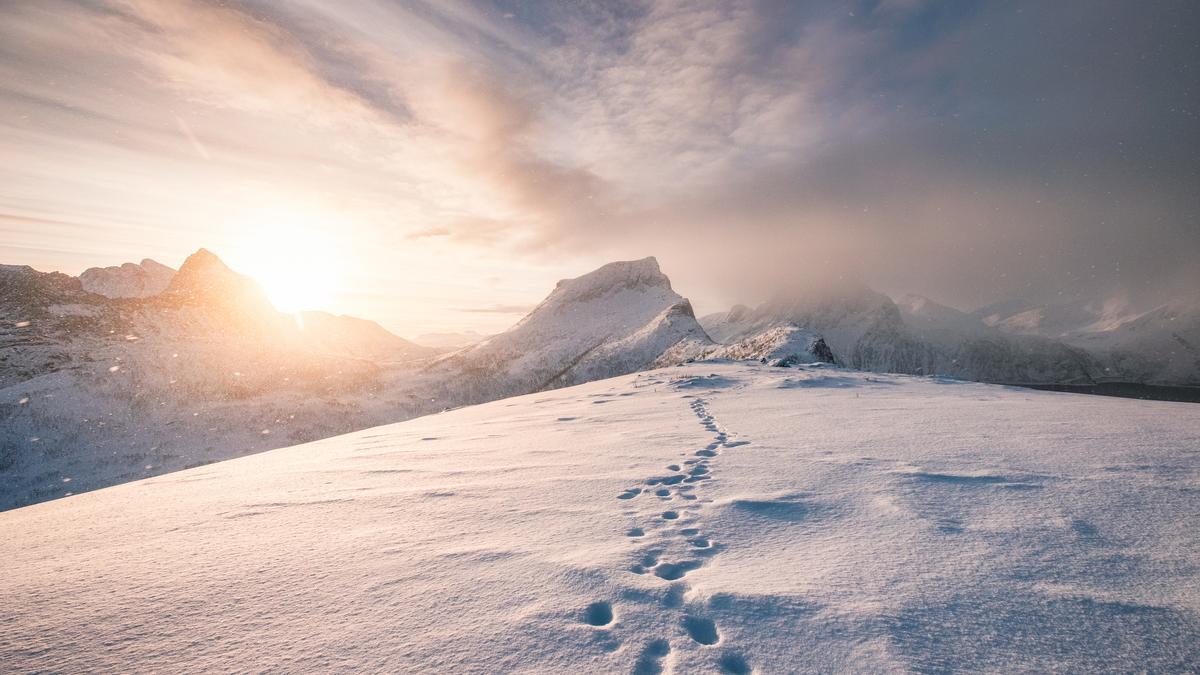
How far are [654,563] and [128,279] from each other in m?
224

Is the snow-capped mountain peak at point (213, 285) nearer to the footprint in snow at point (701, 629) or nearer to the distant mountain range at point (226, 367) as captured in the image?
the distant mountain range at point (226, 367)

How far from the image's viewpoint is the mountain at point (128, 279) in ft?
480

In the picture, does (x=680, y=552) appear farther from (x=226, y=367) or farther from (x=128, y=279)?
(x=128, y=279)

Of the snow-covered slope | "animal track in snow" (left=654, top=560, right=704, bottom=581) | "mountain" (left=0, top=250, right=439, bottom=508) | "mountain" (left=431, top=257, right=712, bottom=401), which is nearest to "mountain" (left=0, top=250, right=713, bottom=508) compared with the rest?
"mountain" (left=0, top=250, right=439, bottom=508)

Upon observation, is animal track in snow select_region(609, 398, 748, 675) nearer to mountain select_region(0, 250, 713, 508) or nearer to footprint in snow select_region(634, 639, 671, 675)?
footprint in snow select_region(634, 639, 671, 675)

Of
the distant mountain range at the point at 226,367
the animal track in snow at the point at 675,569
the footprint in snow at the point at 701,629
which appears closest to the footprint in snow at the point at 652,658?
the footprint in snow at the point at 701,629

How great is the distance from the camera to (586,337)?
7150 cm

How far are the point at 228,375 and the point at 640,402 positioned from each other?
210 feet

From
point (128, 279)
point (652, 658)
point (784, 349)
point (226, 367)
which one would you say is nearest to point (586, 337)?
point (784, 349)

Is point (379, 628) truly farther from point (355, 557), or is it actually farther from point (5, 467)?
point (5, 467)

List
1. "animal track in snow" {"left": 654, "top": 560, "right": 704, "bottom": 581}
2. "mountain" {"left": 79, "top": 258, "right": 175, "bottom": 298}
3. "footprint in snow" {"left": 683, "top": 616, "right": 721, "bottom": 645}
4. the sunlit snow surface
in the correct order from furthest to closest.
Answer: "mountain" {"left": 79, "top": 258, "right": 175, "bottom": 298}
"animal track in snow" {"left": 654, "top": 560, "right": 704, "bottom": 581}
"footprint in snow" {"left": 683, "top": 616, "right": 721, "bottom": 645}
the sunlit snow surface

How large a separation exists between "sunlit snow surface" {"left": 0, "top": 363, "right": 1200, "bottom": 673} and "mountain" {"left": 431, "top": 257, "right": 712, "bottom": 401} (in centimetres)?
3590

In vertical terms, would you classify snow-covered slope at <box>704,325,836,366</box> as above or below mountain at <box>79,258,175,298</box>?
below

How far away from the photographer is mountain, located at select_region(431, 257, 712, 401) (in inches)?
2216
